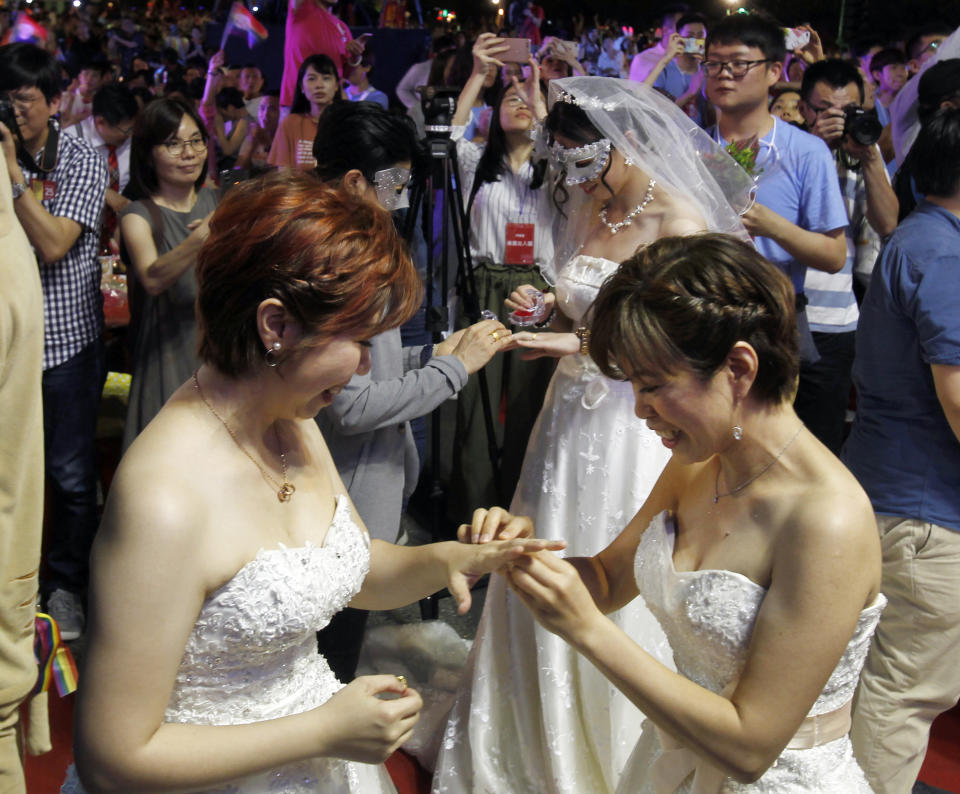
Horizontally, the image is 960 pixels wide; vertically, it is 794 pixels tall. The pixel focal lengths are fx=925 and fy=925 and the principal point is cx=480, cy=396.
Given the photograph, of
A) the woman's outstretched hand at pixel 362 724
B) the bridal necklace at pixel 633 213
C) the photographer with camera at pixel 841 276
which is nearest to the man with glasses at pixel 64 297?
the bridal necklace at pixel 633 213

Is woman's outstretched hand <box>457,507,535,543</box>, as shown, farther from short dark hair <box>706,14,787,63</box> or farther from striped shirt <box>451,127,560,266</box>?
striped shirt <box>451,127,560,266</box>

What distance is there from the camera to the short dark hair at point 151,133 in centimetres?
312

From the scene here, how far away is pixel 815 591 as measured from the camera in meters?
1.29

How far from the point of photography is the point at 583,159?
256 cm

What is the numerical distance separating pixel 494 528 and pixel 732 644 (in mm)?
429

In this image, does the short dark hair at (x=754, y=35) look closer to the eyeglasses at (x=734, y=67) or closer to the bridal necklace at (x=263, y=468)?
the eyeglasses at (x=734, y=67)

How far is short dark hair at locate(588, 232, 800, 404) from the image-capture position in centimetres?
134

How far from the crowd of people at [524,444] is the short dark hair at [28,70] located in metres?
0.01

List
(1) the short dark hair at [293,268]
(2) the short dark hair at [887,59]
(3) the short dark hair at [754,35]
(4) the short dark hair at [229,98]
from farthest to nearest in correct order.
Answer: (4) the short dark hair at [229,98], (2) the short dark hair at [887,59], (3) the short dark hair at [754,35], (1) the short dark hair at [293,268]

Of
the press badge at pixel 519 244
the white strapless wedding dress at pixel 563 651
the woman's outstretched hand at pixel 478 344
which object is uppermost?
the woman's outstretched hand at pixel 478 344

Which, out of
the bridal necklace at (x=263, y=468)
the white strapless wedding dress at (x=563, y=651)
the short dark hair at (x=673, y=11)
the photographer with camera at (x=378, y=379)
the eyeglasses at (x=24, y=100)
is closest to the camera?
the bridal necklace at (x=263, y=468)

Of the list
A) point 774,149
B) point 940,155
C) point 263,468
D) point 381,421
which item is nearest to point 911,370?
point 940,155

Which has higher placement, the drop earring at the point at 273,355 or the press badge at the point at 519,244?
the drop earring at the point at 273,355

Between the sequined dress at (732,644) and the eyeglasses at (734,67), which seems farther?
the eyeglasses at (734,67)
